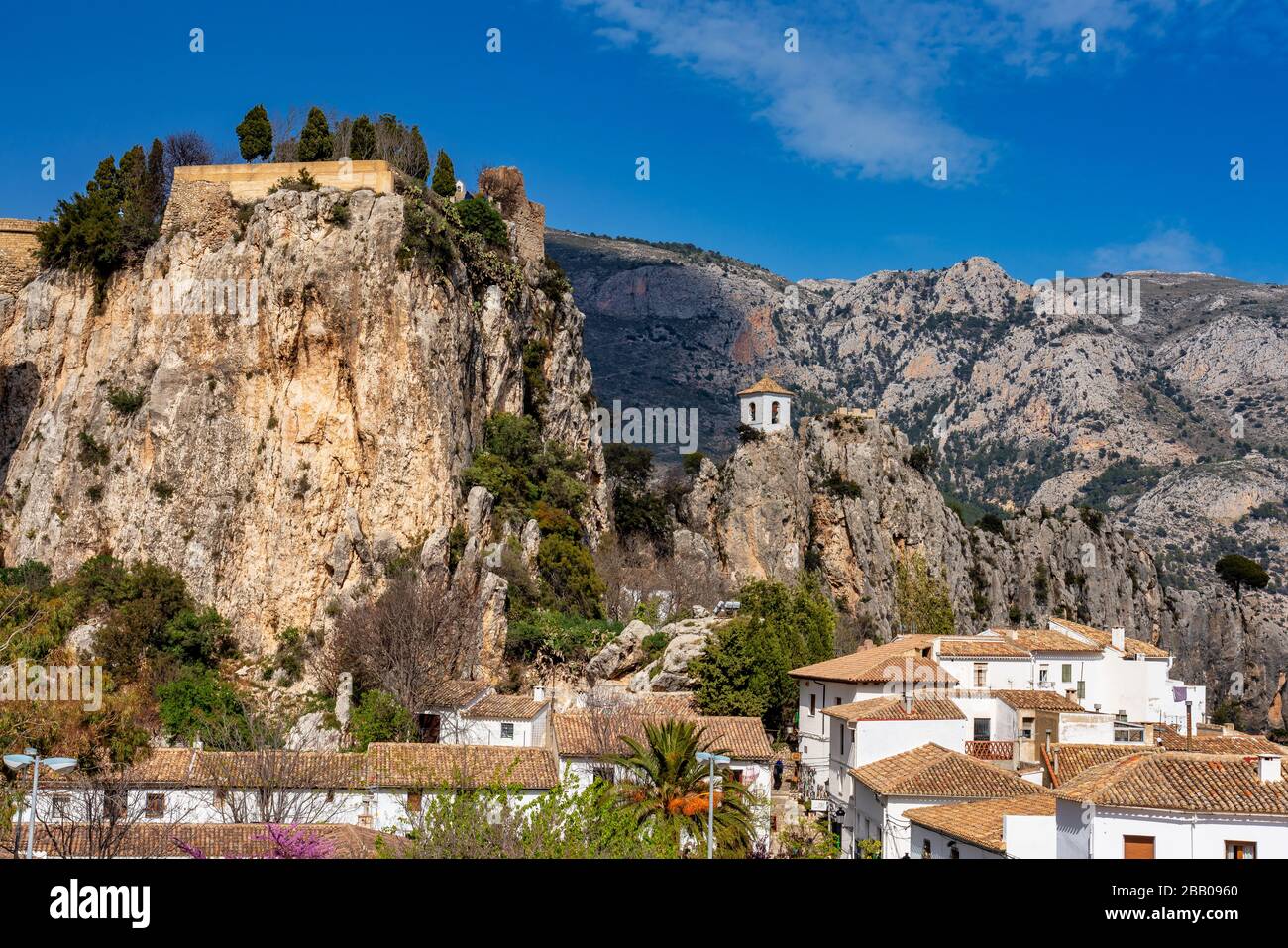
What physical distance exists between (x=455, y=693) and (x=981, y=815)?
18839 mm

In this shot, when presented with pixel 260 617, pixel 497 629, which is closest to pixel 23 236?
pixel 260 617

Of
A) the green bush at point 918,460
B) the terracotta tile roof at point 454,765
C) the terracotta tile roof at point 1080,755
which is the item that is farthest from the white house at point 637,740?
the green bush at point 918,460

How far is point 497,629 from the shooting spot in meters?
45.6

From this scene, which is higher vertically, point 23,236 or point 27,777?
point 23,236

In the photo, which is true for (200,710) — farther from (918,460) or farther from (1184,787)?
(918,460)

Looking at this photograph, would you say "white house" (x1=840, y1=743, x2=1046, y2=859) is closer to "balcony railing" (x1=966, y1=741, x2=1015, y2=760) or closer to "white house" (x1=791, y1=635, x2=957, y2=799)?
"balcony railing" (x1=966, y1=741, x2=1015, y2=760)

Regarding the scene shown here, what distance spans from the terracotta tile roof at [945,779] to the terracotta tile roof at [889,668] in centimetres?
585

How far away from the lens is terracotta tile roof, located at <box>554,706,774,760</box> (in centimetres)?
3459

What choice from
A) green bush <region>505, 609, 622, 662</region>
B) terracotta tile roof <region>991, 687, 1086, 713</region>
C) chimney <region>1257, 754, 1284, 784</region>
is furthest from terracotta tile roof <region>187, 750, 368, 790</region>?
chimney <region>1257, 754, 1284, 784</region>

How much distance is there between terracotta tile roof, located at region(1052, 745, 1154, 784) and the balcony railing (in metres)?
2.63

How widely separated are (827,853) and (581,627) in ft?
66.6

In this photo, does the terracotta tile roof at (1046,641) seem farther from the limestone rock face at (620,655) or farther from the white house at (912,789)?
the limestone rock face at (620,655)

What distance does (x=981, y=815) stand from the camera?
25828 millimetres
